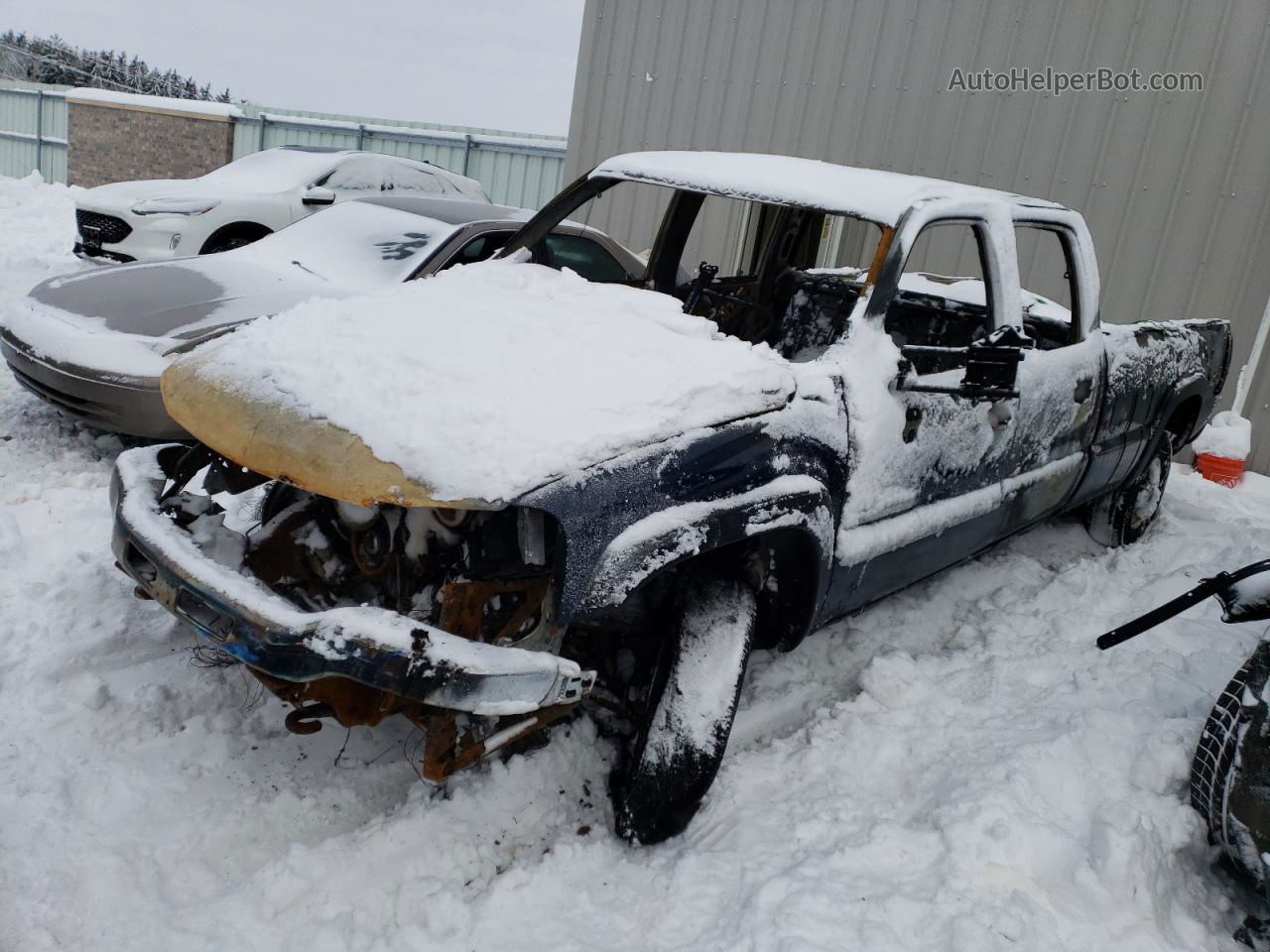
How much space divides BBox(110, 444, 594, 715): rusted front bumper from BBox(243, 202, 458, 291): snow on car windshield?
126 inches

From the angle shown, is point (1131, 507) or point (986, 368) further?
point (1131, 507)

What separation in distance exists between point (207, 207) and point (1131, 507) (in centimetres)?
712

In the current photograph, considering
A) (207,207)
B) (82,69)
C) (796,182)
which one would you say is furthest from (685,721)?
(82,69)

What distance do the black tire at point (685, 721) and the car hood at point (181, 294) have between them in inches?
114

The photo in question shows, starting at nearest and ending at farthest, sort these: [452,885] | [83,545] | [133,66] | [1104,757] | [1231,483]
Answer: [452,885] → [1104,757] → [83,545] → [1231,483] → [133,66]

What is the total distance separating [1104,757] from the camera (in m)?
2.98

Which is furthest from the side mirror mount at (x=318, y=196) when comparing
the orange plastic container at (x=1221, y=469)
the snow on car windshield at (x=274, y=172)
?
the orange plastic container at (x=1221, y=469)

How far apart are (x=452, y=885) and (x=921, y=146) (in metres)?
7.20

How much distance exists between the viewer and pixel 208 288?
5051mm

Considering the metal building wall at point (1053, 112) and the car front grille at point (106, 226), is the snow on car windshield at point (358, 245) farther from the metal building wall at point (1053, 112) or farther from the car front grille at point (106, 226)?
the metal building wall at point (1053, 112)

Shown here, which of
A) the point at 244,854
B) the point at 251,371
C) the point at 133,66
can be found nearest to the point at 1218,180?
the point at 251,371

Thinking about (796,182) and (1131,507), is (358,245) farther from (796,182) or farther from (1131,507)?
(1131,507)

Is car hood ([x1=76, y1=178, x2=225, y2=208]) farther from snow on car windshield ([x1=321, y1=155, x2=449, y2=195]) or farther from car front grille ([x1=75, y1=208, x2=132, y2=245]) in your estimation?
snow on car windshield ([x1=321, y1=155, x2=449, y2=195])

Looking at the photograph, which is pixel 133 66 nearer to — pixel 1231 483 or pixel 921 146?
pixel 921 146
